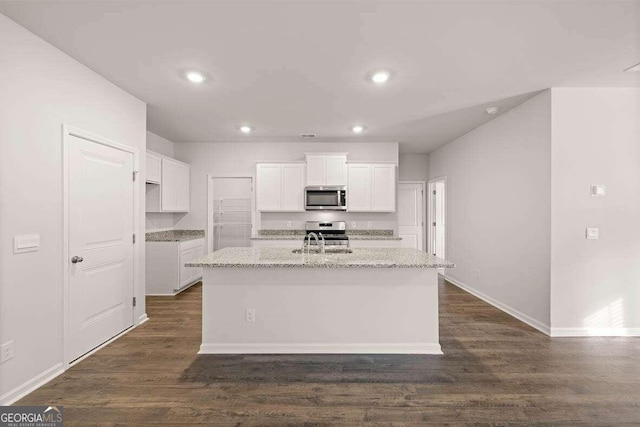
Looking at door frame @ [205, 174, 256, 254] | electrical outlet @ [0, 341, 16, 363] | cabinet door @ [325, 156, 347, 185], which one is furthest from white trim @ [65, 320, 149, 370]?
cabinet door @ [325, 156, 347, 185]

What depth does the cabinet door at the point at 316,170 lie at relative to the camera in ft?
18.0

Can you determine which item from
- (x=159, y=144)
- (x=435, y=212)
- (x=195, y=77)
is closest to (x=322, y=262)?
(x=195, y=77)

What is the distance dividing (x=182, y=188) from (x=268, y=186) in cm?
156

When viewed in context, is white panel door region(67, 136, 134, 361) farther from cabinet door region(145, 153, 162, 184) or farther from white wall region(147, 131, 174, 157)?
white wall region(147, 131, 174, 157)

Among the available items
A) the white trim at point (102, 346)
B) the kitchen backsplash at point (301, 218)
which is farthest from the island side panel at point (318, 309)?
the kitchen backsplash at point (301, 218)

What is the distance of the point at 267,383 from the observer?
238cm

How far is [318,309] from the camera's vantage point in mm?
2904

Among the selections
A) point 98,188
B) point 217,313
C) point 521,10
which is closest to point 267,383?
point 217,313

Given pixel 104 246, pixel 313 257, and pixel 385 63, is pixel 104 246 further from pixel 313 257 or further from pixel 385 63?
pixel 385 63

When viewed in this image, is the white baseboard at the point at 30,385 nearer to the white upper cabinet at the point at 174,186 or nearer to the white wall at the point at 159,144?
the white upper cabinet at the point at 174,186

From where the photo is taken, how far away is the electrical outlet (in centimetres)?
205

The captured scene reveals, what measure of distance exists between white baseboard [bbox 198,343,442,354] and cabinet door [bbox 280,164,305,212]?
2983mm

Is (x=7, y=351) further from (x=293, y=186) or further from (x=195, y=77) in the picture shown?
(x=293, y=186)

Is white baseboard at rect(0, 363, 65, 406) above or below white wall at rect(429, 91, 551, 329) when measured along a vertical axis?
below
